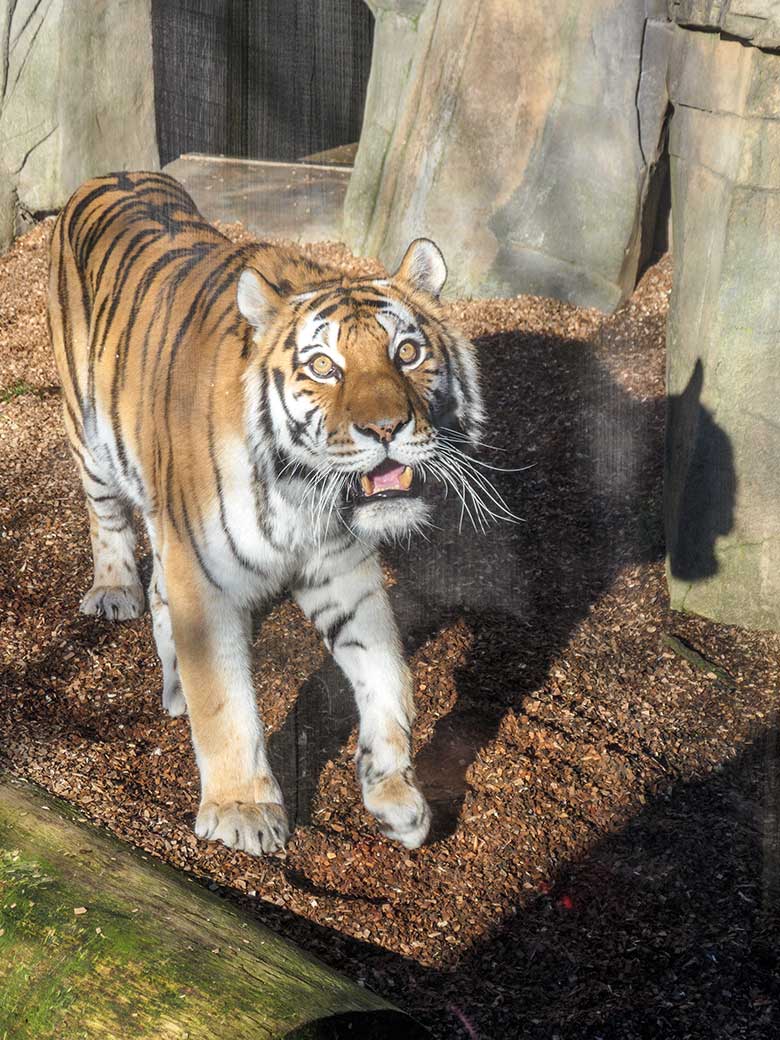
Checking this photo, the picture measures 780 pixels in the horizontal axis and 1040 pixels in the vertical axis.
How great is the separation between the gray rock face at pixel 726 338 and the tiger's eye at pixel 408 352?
4.60ft

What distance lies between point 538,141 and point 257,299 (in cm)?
368

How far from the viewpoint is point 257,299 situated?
9.30 ft

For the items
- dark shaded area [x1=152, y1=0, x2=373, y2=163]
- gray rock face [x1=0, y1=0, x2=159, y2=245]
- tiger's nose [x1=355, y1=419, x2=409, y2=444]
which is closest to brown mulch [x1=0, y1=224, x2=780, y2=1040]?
tiger's nose [x1=355, y1=419, x2=409, y2=444]

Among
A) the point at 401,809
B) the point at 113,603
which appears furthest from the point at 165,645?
the point at 401,809

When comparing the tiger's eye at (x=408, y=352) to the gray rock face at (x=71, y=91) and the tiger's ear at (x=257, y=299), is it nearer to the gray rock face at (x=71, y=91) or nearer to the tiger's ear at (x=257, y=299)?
the tiger's ear at (x=257, y=299)

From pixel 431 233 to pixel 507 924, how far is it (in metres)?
4.28

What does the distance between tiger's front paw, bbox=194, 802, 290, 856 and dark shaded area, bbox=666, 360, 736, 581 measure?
1.77 m

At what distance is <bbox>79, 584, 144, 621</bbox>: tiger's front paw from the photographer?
397 centimetres

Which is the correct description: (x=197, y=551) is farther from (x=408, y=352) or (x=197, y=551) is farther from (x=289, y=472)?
(x=408, y=352)

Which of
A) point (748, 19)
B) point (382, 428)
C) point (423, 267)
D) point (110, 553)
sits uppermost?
point (748, 19)

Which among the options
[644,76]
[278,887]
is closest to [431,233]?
[644,76]

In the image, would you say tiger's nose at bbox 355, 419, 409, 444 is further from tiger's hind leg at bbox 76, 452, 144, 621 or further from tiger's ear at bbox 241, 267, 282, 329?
tiger's hind leg at bbox 76, 452, 144, 621

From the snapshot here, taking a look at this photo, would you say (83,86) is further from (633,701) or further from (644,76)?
(633,701)

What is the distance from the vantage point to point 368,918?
2.69m
